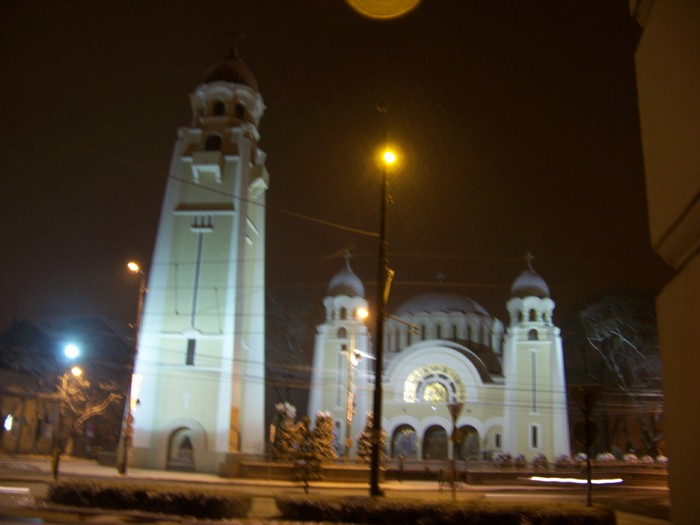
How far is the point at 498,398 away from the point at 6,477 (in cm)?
3596

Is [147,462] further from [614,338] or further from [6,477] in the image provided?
[614,338]

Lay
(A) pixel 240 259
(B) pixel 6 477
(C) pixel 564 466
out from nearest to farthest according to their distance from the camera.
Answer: (B) pixel 6 477 < (A) pixel 240 259 < (C) pixel 564 466

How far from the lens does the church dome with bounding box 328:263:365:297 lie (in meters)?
55.1

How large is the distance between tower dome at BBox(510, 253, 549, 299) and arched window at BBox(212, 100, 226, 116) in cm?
2507

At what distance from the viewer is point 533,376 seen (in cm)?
Result: 5009

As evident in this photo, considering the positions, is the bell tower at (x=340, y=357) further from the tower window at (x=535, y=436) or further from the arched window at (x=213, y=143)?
the arched window at (x=213, y=143)

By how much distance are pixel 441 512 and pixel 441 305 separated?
4931 cm

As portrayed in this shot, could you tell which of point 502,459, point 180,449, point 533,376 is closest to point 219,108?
point 180,449

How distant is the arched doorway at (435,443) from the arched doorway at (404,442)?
33.4 inches

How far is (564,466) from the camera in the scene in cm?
3997

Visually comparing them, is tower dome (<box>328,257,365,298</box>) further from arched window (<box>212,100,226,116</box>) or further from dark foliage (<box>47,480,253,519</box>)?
dark foliage (<box>47,480,253,519</box>)

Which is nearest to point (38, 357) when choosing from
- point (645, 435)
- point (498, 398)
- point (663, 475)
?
point (498, 398)

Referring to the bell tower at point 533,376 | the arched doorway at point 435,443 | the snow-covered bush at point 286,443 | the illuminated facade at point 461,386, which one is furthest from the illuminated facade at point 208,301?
the bell tower at point 533,376

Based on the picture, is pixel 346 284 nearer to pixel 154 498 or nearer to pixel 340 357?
pixel 340 357
